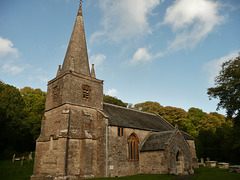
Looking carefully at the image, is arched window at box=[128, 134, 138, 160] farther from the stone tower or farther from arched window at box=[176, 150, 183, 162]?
arched window at box=[176, 150, 183, 162]

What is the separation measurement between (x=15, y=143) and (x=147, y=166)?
31.2 metres

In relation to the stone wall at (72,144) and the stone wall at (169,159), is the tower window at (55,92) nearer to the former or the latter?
the stone wall at (72,144)

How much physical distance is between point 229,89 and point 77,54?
61.0 feet

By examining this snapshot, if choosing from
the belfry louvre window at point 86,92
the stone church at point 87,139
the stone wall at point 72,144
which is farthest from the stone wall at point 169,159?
the belfry louvre window at point 86,92

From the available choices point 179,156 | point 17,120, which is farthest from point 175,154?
point 17,120

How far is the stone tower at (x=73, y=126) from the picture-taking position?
19312 millimetres

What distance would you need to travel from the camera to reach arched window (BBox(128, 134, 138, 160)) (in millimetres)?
23970

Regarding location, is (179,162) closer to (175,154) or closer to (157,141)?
(175,154)

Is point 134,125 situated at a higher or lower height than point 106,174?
higher

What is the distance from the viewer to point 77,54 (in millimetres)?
24438

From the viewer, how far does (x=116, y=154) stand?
71.8 feet

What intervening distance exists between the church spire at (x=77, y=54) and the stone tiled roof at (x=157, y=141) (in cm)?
1193

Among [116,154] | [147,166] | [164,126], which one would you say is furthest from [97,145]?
[164,126]

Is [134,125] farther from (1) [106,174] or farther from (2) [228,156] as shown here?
(2) [228,156]
